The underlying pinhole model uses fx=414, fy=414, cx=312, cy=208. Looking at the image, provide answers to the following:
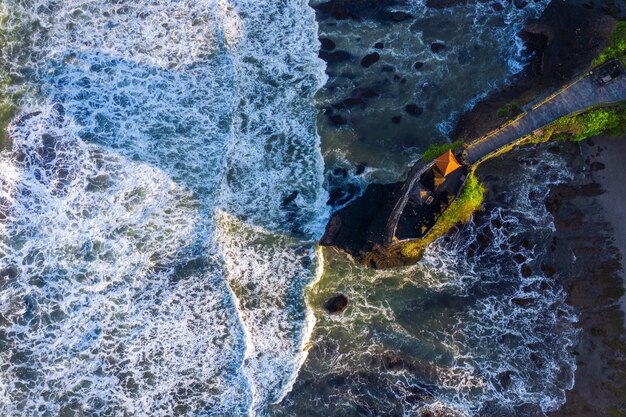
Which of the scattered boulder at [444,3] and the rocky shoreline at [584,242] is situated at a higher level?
the scattered boulder at [444,3]

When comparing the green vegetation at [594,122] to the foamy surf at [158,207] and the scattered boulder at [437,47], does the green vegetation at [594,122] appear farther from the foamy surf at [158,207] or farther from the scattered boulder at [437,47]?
the foamy surf at [158,207]

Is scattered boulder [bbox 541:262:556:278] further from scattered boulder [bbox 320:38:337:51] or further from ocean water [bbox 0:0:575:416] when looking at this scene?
scattered boulder [bbox 320:38:337:51]

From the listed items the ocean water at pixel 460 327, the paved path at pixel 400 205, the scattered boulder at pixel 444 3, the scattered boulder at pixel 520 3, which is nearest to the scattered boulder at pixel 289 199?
the ocean water at pixel 460 327

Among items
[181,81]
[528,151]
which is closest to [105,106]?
[181,81]

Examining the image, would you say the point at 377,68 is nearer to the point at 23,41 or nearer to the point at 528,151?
the point at 528,151

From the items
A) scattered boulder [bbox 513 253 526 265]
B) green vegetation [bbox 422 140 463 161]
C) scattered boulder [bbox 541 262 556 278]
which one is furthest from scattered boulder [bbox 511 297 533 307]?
green vegetation [bbox 422 140 463 161]

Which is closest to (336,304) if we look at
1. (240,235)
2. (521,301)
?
(240,235)
